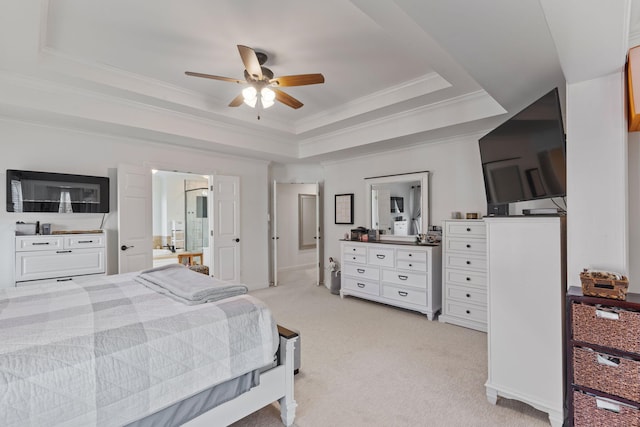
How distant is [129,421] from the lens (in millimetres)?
1338

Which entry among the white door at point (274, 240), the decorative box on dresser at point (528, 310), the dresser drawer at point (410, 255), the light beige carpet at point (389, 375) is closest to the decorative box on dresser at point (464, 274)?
the light beige carpet at point (389, 375)

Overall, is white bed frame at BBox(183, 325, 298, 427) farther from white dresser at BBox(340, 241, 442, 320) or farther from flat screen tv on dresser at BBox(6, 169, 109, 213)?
flat screen tv on dresser at BBox(6, 169, 109, 213)

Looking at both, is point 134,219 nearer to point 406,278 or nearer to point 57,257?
point 57,257

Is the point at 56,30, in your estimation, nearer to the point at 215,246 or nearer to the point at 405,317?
the point at 215,246

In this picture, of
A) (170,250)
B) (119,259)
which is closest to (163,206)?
(170,250)

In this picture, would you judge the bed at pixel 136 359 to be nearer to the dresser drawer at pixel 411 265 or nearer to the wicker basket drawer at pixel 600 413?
the wicker basket drawer at pixel 600 413

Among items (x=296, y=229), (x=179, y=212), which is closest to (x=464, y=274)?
(x=296, y=229)

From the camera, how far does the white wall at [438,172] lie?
13.0 feet

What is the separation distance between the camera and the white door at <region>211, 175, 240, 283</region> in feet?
16.0

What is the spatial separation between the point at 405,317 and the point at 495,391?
1.79 m

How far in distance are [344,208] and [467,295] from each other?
250 cm

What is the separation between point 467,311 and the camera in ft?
11.7

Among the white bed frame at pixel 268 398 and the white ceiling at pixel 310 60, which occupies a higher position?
the white ceiling at pixel 310 60

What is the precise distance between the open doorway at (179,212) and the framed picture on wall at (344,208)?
3.25m
